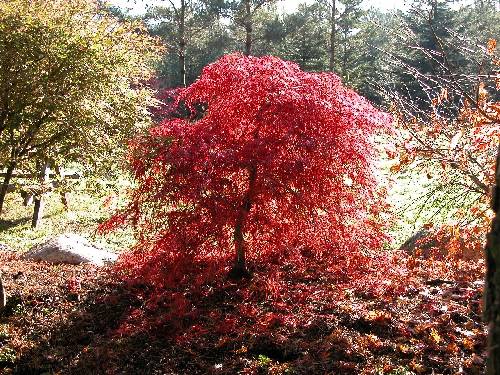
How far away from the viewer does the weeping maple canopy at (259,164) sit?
6.07 metres

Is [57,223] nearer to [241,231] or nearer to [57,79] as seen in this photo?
[57,79]

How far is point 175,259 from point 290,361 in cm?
207

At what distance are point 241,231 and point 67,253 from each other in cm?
457

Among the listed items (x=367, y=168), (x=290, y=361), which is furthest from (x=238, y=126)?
(x=290, y=361)

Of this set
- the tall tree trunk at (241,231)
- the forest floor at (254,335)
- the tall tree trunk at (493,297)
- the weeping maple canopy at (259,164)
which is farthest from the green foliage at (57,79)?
the tall tree trunk at (493,297)

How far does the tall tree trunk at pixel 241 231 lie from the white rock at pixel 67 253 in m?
3.55

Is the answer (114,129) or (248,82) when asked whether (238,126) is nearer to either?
(248,82)

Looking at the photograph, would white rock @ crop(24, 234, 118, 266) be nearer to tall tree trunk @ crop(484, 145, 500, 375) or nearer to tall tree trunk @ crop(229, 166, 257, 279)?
tall tree trunk @ crop(229, 166, 257, 279)

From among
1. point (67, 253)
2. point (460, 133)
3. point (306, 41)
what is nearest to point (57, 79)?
point (67, 253)

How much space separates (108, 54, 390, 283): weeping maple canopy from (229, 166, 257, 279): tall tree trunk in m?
0.02

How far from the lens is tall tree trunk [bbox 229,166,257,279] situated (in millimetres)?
6449

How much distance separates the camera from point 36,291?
766 centimetres

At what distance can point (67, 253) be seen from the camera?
→ 31.8 ft

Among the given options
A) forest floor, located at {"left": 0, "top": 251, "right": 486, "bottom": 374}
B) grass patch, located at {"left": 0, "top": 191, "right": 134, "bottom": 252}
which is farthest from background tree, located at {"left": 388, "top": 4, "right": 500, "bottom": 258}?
grass patch, located at {"left": 0, "top": 191, "right": 134, "bottom": 252}
